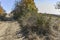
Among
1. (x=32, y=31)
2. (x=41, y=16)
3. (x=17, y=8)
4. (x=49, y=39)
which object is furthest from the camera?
(x=17, y=8)

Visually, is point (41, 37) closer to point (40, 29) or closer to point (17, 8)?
point (40, 29)

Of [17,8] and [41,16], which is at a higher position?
[41,16]

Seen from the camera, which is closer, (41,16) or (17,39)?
(17,39)

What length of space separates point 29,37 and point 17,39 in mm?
1229

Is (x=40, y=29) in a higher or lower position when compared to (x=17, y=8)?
higher

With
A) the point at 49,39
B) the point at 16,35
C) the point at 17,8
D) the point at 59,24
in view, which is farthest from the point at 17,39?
the point at 17,8

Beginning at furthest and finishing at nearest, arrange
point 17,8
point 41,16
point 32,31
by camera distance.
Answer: point 17,8 → point 41,16 → point 32,31

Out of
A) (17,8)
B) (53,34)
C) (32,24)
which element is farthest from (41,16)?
(17,8)

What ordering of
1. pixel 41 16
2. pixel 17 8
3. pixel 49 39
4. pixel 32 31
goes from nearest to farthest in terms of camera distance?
pixel 49 39, pixel 32 31, pixel 41 16, pixel 17 8

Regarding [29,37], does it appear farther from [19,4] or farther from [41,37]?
[19,4]

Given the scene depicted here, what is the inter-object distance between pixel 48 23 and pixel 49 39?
6.80 ft

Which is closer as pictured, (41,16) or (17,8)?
(41,16)

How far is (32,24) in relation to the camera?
55.9 ft

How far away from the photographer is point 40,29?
53.6 feet
